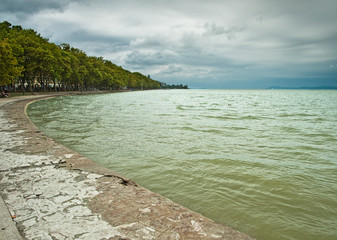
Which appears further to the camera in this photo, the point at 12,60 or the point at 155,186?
the point at 12,60

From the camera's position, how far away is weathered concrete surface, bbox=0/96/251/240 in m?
2.78

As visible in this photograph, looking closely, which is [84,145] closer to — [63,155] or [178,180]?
[63,155]

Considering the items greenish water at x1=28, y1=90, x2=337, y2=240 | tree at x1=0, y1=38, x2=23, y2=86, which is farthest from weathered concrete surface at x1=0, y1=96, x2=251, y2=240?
tree at x1=0, y1=38, x2=23, y2=86

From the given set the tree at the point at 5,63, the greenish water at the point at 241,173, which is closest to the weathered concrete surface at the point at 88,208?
the greenish water at the point at 241,173

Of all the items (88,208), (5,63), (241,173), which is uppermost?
(5,63)

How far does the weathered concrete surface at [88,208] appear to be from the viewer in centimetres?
278

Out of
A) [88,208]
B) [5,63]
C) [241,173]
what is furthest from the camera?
[5,63]

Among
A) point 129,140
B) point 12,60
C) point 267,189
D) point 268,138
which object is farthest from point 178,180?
point 12,60

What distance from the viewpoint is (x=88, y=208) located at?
3.34 m

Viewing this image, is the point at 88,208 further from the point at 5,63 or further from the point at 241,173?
the point at 5,63

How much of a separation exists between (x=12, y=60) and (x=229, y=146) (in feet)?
142

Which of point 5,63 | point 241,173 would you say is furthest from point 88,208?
point 5,63

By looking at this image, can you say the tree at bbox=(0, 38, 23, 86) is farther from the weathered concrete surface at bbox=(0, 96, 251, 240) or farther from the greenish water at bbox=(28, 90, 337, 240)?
the weathered concrete surface at bbox=(0, 96, 251, 240)

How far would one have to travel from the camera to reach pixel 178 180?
5590mm
